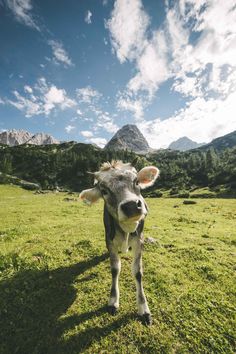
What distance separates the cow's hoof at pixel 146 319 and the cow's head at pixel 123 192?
2285 millimetres

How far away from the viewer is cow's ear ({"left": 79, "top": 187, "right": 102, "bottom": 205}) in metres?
7.16

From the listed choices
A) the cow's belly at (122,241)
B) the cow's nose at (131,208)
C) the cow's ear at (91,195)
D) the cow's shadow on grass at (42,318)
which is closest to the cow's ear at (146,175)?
the cow's ear at (91,195)

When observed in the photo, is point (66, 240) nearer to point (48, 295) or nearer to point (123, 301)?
point (48, 295)

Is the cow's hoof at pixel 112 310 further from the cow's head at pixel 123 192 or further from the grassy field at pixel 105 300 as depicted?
the cow's head at pixel 123 192

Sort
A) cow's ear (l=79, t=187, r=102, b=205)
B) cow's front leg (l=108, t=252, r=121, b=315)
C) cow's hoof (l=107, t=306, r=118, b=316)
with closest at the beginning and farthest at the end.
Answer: cow's hoof (l=107, t=306, r=118, b=316)
cow's front leg (l=108, t=252, r=121, b=315)
cow's ear (l=79, t=187, r=102, b=205)

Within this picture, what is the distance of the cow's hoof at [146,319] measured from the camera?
5795 millimetres

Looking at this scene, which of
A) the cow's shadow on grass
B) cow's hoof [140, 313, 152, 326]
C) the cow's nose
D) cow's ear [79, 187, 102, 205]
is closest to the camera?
the cow's nose

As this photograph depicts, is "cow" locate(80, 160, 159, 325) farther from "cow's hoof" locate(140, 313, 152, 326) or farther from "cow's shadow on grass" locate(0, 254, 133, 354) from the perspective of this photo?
"cow's shadow on grass" locate(0, 254, 133, 354)

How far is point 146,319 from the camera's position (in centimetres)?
589

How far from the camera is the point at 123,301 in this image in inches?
262

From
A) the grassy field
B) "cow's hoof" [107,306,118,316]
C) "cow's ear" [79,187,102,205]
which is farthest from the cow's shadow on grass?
"cow's ear" [79,187,102,205]

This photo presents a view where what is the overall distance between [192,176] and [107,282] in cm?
12246

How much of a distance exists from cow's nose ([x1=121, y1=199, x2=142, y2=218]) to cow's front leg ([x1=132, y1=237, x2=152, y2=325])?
178 centimetres

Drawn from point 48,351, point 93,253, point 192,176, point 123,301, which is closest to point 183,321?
point 123,301
